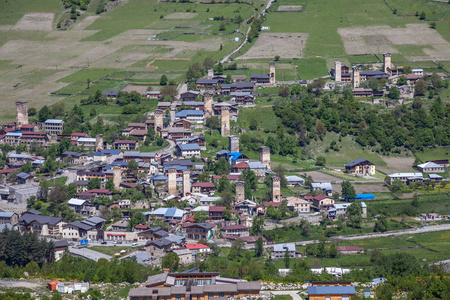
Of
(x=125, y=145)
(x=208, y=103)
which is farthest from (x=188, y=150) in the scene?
(x=208, y=103)

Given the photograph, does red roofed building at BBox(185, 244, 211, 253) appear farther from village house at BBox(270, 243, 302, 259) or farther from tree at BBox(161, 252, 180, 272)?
village house at BBox(270, 243, 302, 259)

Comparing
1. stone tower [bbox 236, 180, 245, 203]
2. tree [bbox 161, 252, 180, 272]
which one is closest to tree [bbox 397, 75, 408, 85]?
stone tower [bbox 236, 180, 245, 203]

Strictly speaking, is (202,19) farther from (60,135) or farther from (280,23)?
(60,135)

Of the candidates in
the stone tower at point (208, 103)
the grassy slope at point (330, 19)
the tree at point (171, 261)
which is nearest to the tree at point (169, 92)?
the stone tower at point (208, 103)

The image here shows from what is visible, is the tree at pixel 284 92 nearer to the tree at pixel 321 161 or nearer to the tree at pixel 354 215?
the tree at pixel 321 161

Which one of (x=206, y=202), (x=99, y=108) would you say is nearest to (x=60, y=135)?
(x=99, y=108)
